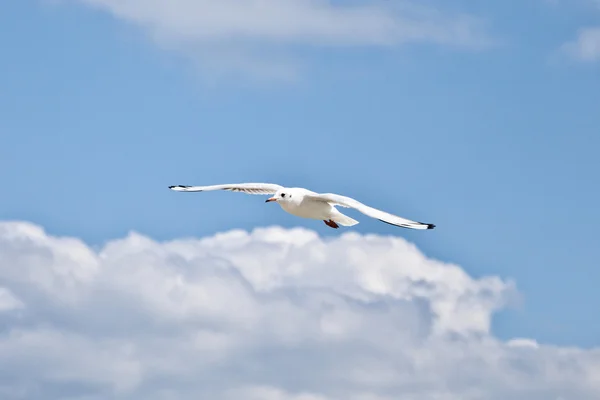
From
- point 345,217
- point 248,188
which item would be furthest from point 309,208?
point 248,188

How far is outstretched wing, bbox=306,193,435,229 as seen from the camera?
37094 millimetres

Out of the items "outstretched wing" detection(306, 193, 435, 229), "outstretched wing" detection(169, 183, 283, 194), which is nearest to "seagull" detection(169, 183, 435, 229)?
"outstretched wing" detection(306, 193, 435, 229)

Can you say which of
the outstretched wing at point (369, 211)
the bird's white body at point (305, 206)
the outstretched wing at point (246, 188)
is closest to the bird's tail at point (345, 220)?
the bird's white body at point (305, 206)

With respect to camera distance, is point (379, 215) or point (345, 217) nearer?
point (379, 215)

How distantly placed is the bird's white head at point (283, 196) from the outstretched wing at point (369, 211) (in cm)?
69

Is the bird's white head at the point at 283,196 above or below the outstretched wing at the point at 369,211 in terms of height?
above

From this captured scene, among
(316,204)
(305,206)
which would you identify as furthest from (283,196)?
(316,204)

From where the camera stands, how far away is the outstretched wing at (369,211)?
37.1 m

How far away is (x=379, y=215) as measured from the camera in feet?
127

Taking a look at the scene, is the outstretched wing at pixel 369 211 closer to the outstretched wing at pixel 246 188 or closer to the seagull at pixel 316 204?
the seagull at pixel 316 204

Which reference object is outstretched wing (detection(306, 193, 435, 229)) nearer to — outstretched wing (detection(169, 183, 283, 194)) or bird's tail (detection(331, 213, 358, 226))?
bird's tail (detection(331, 213, 358, 226))

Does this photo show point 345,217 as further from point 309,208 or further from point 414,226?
point 414,226

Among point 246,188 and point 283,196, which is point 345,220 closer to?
point 283,196

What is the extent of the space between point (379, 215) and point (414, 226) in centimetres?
198
